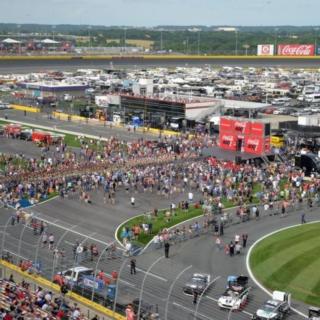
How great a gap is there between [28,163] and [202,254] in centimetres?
2343

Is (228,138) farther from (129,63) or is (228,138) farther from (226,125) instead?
(129,63)

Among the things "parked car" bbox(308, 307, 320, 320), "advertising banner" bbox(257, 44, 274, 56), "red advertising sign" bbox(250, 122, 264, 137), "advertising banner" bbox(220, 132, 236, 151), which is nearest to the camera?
"parked car" bbox(308, 307, 320, 320)

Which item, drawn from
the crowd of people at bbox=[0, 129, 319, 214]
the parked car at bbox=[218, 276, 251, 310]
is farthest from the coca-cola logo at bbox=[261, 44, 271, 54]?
the parked car at bbox=[218, 276, 251, 310]

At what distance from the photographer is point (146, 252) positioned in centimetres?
3338

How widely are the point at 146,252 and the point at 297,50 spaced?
141987mm

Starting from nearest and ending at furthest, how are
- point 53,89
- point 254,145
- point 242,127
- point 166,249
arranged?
point 166,249 < point 254,145 < point 242,127 < point 53,89

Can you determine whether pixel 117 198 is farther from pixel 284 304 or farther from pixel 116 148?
pixel 284 304

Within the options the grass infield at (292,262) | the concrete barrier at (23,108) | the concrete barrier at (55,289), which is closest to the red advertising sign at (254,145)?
the grass infield at (292,262)

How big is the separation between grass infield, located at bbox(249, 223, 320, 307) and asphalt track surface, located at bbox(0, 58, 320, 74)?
327 ft

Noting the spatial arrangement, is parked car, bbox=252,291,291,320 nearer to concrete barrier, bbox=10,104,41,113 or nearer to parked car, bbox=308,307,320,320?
parked car, bbox=308,307,320,320

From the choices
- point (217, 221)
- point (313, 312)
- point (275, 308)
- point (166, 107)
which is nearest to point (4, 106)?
point (166, 107)

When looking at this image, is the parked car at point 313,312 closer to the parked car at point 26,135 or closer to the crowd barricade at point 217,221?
the crowd barricade at point 217,221

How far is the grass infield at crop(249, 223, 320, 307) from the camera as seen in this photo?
92.6 feet

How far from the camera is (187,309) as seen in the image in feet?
85.1
